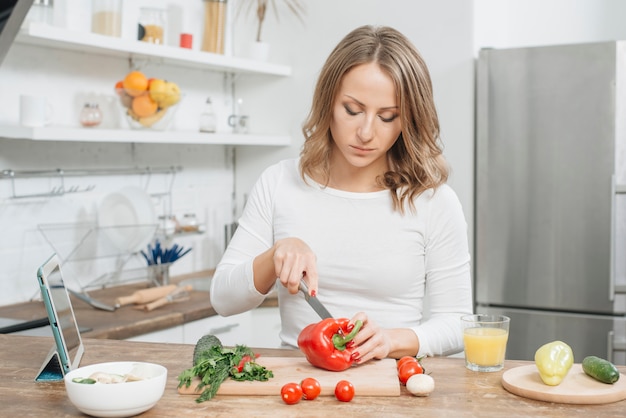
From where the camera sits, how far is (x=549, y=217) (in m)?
3.36

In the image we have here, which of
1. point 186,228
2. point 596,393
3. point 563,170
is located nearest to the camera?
point 596,393

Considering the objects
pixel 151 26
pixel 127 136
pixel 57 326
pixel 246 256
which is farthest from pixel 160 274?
pixel 57 326

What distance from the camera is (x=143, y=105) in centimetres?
321

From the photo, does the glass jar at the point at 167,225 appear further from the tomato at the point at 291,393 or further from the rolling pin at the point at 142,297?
the tomato at the point at 291,393

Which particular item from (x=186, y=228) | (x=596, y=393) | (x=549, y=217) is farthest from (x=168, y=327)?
(x=596, y=393)

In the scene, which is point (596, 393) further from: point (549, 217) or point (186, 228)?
point (186, 228)

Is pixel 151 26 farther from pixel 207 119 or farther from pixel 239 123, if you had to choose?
pixel 239 123

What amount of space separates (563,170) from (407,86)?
1659mm

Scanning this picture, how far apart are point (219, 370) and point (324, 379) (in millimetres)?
195

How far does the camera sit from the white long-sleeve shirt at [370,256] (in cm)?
195

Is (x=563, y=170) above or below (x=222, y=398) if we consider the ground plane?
above

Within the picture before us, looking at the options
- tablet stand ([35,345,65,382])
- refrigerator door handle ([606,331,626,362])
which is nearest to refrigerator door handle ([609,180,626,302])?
refrigerator door handle ([606,331,626,362])

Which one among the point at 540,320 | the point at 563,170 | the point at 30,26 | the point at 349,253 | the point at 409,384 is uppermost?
A: the point at 30,26

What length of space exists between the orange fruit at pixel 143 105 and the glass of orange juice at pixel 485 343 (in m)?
1.95
